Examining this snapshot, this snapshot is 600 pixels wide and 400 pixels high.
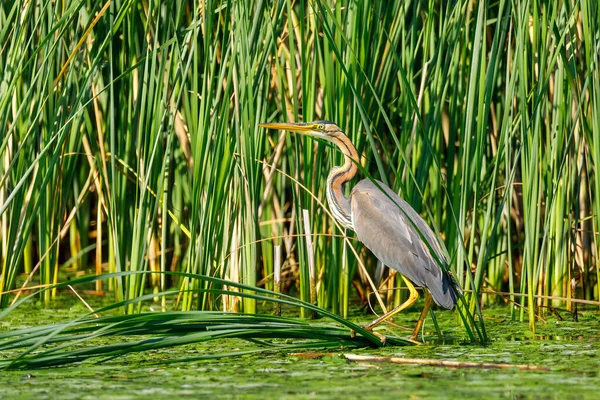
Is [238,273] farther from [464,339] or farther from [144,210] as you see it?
[464,339]

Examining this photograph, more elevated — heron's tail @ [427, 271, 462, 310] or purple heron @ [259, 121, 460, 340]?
purple heron @ [259, 121, 460, 340]

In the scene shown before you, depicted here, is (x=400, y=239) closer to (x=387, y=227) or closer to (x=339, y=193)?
(x=387, y=227)

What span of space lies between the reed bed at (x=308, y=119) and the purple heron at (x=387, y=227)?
4.1 inches

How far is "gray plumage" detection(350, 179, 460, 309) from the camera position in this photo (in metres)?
4.23

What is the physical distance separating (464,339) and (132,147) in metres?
2.22

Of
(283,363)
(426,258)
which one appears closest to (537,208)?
(426,258)

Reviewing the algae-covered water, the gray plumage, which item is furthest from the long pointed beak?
the algae-covered water

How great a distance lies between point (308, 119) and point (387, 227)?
668 mm

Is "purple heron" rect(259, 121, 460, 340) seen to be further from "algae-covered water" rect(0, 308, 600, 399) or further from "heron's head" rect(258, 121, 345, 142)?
"algae-covered water" rect(0, 308, 600, 399)

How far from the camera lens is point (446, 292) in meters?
4.17

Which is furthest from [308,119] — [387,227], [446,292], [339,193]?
[446,292]

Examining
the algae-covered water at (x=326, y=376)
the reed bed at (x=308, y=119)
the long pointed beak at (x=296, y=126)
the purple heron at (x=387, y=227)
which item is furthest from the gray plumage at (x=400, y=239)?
the long pointed beak at (x=296, y=126)

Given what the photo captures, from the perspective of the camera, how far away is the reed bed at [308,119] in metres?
4.17

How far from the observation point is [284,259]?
19.2 ft
